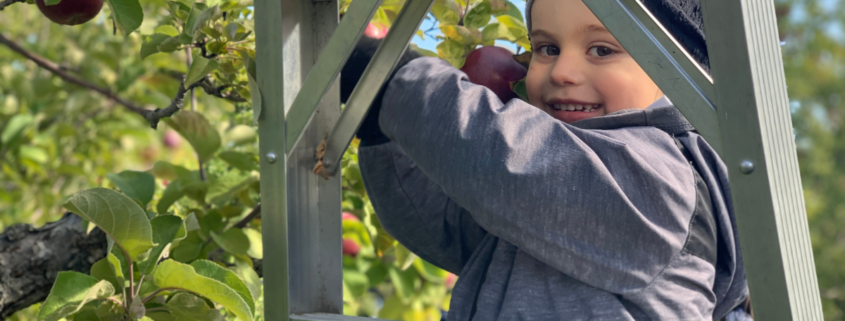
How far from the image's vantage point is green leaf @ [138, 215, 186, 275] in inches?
29.5

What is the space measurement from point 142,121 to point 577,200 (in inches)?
77.5

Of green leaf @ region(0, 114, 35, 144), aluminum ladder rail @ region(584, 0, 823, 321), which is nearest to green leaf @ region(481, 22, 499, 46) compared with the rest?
aluminum ladder rail @ region(584, 0, 823, 321)

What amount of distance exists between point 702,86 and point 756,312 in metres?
0.14

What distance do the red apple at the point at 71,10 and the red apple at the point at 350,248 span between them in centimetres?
73

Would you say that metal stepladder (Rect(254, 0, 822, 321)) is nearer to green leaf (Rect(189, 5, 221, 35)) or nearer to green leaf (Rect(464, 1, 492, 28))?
green leaf (Rect(189, 5, 221, 35))

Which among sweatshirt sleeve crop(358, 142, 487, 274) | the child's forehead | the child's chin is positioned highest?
the child's forehead

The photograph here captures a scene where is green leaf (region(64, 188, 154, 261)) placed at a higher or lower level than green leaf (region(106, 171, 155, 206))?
higher

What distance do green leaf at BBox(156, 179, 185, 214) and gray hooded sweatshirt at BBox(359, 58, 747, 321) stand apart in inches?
18.4

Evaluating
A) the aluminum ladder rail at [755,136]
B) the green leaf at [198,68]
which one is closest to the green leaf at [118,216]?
the green leaf at [198,68]

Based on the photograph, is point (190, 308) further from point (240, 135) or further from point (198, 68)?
point (240, 135)

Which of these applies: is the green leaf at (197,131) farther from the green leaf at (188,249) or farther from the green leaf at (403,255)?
the green leaf at (403,255)

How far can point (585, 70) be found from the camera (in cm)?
66

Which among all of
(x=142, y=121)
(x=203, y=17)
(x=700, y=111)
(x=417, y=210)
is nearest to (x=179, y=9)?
(x=203, y=17)

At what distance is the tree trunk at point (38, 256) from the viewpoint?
971mm
